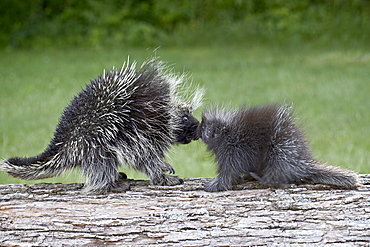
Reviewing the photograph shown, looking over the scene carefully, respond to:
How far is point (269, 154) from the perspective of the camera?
4383mm

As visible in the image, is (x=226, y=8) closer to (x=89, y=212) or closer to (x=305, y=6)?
(x=305, y=6)

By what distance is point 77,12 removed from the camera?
23.1 m

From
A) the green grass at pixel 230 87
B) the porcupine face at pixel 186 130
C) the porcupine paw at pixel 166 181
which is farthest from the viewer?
the green grass at pixel 230 87

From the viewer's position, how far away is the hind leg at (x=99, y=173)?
4.48 m

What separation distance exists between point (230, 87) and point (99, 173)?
9.64 metres

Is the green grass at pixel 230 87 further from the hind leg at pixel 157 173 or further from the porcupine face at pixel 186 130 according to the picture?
the hind leg at pixel 157 173

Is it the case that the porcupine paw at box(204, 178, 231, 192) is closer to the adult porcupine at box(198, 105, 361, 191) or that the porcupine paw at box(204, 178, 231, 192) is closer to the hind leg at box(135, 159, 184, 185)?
the adult porcupine at box(198, 105, 361, 191)

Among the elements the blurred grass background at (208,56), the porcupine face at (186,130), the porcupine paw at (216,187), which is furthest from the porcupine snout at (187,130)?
the blurred grass background at (208,56)

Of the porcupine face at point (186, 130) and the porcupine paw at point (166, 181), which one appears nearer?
the porcupine paw at point (166, 181)

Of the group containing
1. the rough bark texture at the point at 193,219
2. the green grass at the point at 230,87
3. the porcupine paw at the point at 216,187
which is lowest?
the rough bark texture at the point at 193,219

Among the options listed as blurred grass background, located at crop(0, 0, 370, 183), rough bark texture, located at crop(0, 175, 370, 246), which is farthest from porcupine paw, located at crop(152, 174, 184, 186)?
blurred grass background, located at crop(0, 0, 370, 183)

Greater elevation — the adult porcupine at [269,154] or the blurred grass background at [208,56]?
the blurred grass background at [208,56]

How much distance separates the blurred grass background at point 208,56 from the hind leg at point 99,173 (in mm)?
3045

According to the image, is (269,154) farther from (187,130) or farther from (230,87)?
(230,87)
